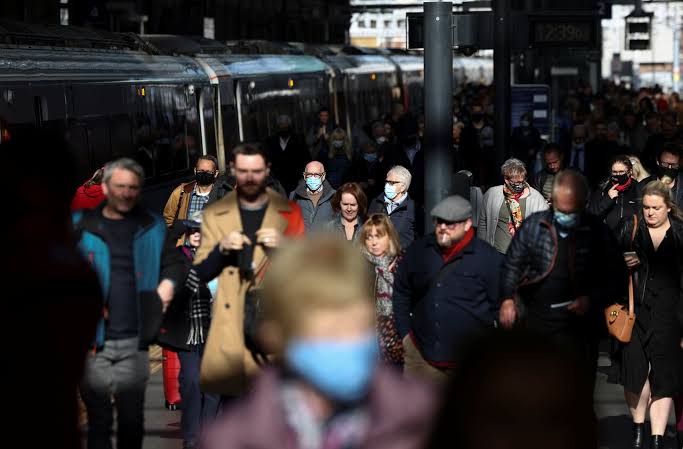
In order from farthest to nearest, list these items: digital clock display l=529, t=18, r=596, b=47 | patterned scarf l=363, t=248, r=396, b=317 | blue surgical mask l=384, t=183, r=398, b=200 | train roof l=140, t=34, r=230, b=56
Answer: train roof l=140, t=34, r=230, b=56 < digital clock display l=529, t=18, r=596, b=47 < blue surgical mask l=384, t=183, r=398, b=200 < patterned scarf l=363, t=248, r=396, b=317

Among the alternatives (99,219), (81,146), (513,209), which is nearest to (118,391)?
(99,219)

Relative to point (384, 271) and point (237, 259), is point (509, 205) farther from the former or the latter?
point (237, 259)

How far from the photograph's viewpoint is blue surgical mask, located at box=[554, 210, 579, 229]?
26.2ft

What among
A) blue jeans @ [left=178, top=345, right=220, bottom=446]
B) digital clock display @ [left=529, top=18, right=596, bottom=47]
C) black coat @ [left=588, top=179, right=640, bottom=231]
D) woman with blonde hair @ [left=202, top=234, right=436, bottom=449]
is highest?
digital clock display @ [left=529, top=18, right=596, bottom=47]

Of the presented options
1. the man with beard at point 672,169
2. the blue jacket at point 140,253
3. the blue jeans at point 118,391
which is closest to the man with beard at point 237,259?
the blue jacket at point 140,253

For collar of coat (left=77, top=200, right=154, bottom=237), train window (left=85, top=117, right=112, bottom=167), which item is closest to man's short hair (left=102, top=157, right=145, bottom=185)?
collar of coat (left=77, top=200, right=154, bottom=237)

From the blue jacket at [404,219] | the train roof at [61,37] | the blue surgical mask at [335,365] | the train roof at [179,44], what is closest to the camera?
the blue surgical mask at [335,365]

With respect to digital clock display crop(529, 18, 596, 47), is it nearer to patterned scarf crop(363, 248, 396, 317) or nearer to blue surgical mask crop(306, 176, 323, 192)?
blue surgical mask crop(306, 176, 323, 192)

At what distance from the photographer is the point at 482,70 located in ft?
261

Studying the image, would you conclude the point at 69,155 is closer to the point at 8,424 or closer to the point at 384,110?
the point at 8,424

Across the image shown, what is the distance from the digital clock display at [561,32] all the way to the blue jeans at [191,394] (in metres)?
8.11

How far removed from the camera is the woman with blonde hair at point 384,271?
8.42m

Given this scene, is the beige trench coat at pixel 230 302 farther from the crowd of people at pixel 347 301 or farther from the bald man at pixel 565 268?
the bald man at pixel 565 268

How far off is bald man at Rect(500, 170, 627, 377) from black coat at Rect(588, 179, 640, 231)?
8.79ft
